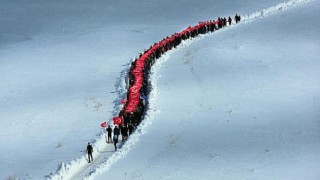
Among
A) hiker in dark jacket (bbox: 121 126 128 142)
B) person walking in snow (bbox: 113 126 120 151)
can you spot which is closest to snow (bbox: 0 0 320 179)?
hiker in dark jacket (bbox: 121 126 128 142)

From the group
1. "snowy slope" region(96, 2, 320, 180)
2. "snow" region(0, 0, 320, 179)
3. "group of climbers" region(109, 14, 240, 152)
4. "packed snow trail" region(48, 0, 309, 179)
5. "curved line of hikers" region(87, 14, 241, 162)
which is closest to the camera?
"snowy slope" region(96, 2, 320, 180)

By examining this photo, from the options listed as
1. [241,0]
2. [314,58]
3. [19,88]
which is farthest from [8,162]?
[241,0]

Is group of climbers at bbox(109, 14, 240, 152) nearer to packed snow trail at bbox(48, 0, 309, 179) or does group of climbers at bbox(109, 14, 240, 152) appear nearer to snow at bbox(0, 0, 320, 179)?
packed snow trail at bbox(48, 0, 309, 179)

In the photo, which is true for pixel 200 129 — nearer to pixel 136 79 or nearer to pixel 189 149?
pixel 189 149

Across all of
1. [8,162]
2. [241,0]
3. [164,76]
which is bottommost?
[8,162]

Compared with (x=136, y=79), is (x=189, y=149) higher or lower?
lower

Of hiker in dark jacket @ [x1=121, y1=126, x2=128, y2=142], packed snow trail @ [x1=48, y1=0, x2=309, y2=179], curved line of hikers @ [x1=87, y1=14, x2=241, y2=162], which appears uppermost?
curved line of hikers @ [x1=87, y1=14, x2=241, y2=162]

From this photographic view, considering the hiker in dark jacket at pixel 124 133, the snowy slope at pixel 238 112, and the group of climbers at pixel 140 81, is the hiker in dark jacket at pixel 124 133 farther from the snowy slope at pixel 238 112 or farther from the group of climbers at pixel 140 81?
the snowy slope at pixel 238 112

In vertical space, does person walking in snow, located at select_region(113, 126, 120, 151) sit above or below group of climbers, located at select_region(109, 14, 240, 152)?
below

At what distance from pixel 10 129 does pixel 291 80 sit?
15495mm

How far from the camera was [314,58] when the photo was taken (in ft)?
109

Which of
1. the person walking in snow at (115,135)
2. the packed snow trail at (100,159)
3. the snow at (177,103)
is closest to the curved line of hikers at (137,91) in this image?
the person walking in snow at (115,135)

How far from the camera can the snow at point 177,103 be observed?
19406mm

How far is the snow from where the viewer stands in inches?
764
